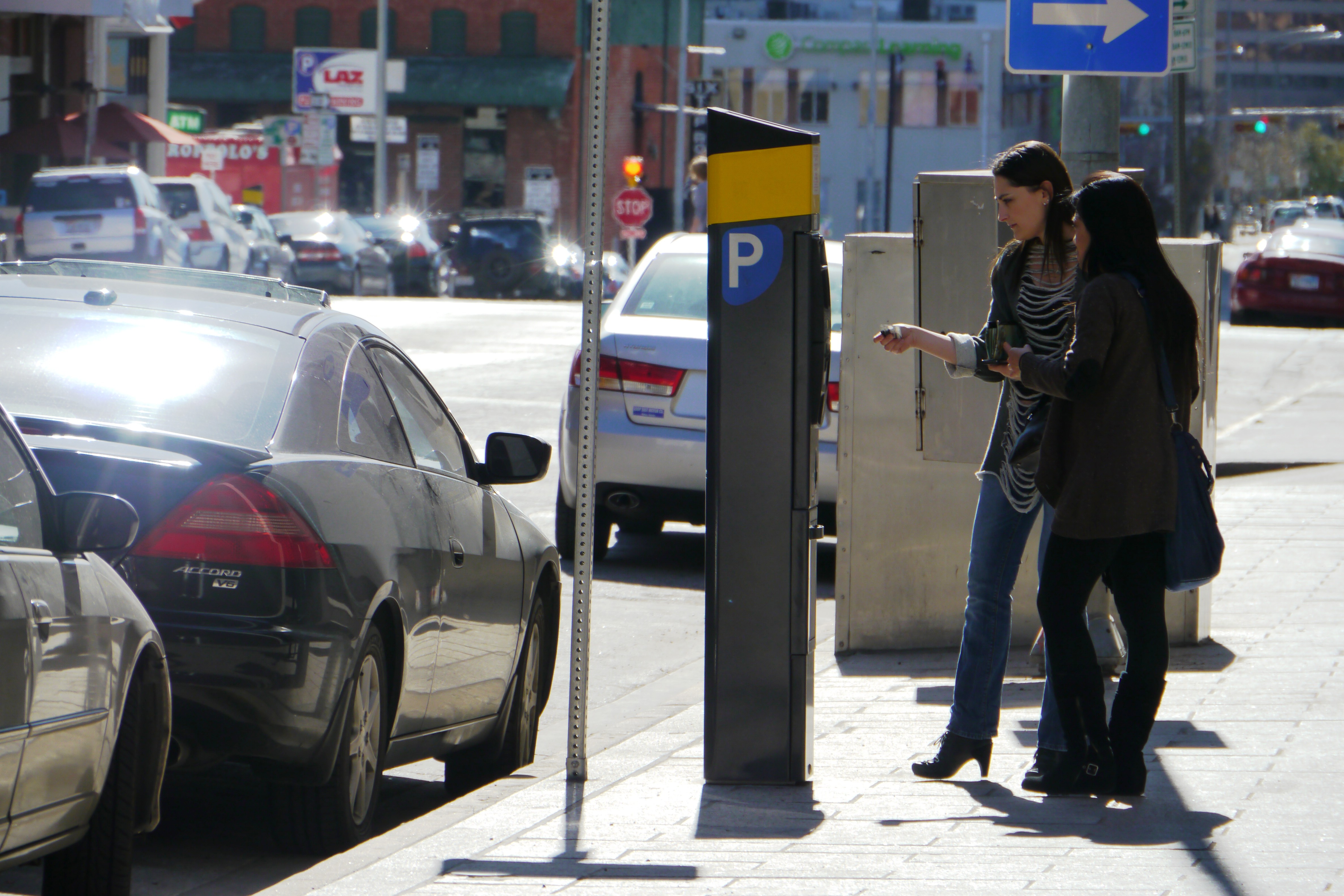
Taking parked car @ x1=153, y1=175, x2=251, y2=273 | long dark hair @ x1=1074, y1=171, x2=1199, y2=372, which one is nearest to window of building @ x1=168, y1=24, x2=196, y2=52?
parked car @ x1=153, y1=175, x2=251, y2=273

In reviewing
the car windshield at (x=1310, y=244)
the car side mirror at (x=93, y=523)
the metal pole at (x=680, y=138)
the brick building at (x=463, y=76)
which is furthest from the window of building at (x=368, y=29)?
the car side mirror at (x=93, y=523)

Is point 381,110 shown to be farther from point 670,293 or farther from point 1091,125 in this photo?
point 1091,125

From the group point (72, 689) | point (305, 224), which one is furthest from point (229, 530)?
point (305, 224)

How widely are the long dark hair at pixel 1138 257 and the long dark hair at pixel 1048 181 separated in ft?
0.96

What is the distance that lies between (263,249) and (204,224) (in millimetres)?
2923

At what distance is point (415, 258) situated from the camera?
40.2 metres

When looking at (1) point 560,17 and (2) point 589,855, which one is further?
(1) point 560,17

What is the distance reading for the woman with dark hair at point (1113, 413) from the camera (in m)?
4.98

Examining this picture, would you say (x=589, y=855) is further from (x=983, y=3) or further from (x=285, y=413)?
(x=983, y=3)

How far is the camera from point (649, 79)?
6931 centimetres

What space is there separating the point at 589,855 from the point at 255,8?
6505 cm

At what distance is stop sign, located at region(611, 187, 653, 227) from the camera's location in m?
44.2

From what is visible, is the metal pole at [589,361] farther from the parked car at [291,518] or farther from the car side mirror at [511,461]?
the car side mirror at [511,461]

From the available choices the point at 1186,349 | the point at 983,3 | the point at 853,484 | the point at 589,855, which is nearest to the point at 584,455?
the point at 589,855
